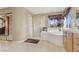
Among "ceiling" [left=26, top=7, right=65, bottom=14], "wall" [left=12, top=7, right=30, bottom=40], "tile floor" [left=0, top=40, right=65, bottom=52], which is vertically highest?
"ceiling" [left=26, top=7, right=65, bottom=14]

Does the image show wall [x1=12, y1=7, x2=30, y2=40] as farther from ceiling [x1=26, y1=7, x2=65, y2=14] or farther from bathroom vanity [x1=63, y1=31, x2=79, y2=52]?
bathroom vanity [x1=63, y1=31, x2=79, y2=52]

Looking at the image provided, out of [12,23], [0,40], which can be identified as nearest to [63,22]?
[12,23]

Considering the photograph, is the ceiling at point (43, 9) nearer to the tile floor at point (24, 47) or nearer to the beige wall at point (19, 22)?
the beige wall at point (19, 22)

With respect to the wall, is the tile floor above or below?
below

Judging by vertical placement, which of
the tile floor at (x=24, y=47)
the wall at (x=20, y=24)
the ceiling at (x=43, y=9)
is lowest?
the tile floor at (x=24, y=47)

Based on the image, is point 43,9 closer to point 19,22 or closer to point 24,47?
point 19,22

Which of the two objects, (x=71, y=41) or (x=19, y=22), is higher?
(x=19, y=22)

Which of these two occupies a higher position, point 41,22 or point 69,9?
point 69,9

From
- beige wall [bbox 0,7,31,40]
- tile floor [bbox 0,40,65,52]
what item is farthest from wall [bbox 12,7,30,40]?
tile floor [bbox 0,40,65,52]

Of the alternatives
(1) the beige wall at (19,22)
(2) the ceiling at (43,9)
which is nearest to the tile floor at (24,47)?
(1) the beige wall at (19,22)

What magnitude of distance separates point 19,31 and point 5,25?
220 mm

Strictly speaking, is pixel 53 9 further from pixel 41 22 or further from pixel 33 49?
pixel 33 49

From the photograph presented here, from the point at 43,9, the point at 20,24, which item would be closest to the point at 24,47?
the point at 20,24
